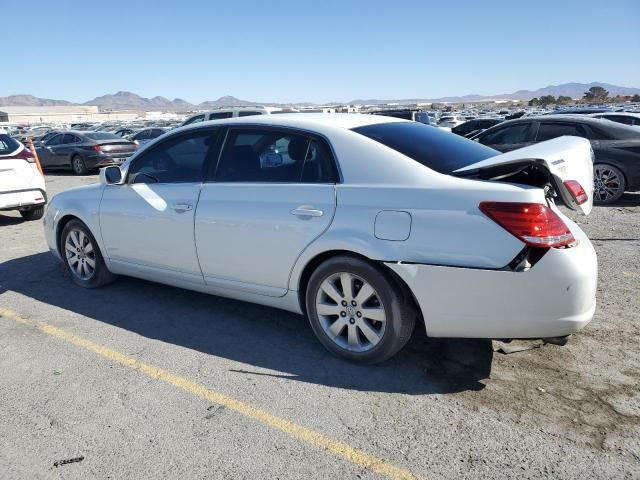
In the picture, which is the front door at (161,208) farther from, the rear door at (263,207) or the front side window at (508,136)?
the front side window at (508,136)

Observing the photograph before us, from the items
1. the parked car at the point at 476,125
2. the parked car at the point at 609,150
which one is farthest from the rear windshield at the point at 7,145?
the parked car at the point at 476,125

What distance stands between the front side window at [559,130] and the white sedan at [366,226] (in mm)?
6151

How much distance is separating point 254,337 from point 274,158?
4.41 ft

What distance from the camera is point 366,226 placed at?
3293 millimetres

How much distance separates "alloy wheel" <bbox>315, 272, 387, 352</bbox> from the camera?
11.2 feet

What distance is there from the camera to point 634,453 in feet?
8.45

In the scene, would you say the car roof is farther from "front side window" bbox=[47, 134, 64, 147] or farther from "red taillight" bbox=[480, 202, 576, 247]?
"front side window" bbox=[47, 134, 64, 147]

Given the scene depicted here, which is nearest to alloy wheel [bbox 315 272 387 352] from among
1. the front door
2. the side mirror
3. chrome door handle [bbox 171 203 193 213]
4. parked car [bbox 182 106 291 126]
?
the front door

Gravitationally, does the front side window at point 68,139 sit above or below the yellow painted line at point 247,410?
below

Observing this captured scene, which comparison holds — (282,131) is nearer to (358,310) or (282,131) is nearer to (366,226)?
(366,226)

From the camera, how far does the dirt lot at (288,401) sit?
8.52 ft

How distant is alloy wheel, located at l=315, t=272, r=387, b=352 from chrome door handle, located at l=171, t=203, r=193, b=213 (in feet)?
4.34

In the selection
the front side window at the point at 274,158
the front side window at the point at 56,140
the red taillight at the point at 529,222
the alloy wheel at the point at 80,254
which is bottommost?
the front side window at the point at 56,140

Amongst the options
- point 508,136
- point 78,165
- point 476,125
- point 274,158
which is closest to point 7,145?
point 274,158
